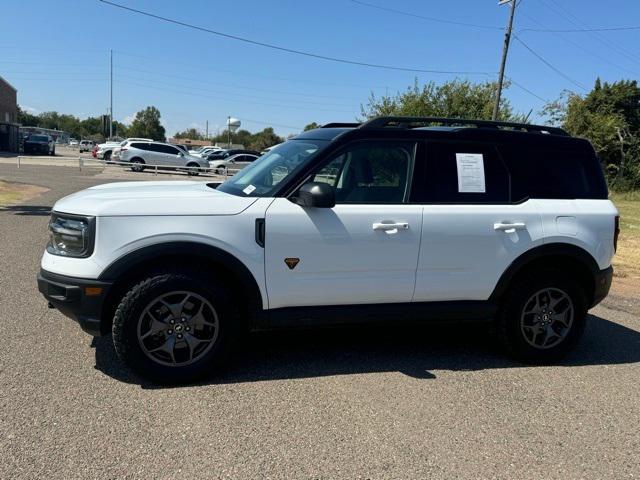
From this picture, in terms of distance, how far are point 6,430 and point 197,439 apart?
1081mm

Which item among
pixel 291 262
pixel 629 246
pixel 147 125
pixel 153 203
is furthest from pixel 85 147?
pixel 291 262

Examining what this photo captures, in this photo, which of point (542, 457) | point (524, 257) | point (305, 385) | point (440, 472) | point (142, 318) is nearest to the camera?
point (440, 472)

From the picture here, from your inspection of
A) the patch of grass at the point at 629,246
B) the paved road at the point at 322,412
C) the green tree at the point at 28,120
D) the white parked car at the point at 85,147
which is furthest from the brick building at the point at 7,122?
the green tree at the point at 28,120

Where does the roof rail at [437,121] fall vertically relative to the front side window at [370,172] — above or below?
above

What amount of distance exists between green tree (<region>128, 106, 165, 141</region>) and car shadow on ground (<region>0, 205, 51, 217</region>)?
96386 mm

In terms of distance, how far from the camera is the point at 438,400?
369 cm

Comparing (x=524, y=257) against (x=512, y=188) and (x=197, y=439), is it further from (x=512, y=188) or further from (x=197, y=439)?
(x=197, y=439)

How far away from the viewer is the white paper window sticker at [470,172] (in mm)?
4215

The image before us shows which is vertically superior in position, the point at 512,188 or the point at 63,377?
the point at 512,188

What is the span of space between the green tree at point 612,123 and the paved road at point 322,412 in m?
29.5

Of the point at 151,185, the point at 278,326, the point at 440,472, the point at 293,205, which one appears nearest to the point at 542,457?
the point at 440,472

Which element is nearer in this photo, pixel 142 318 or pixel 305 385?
pixel 142 318

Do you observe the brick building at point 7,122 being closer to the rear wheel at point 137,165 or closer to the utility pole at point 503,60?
the rear wheel at point 137,165

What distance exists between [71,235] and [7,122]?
53.4 meters
